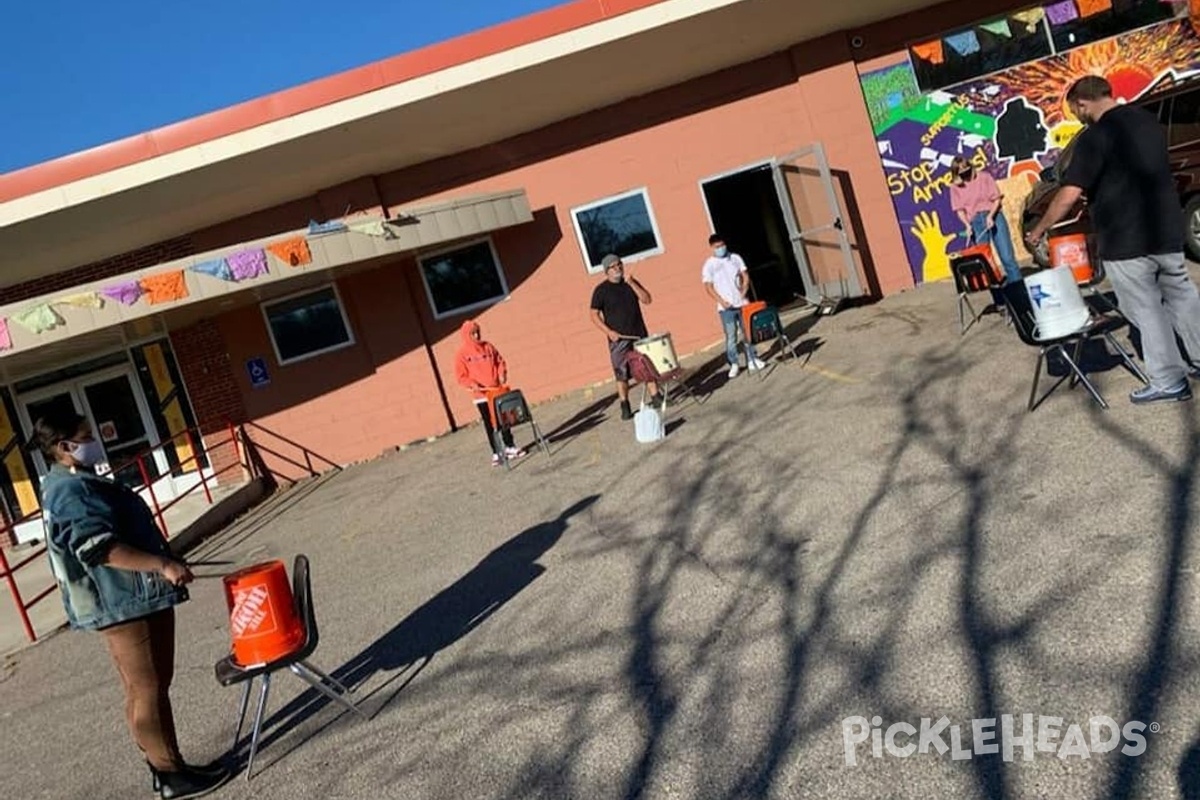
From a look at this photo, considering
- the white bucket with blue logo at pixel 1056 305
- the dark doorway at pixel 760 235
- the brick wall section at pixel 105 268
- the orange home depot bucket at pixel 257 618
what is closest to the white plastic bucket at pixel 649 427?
the white bucket with blue logo at pixel 1056 305

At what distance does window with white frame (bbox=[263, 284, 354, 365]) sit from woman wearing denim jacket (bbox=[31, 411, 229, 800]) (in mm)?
9381

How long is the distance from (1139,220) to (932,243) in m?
7.91

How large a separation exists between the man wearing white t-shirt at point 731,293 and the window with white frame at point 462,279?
144 inches

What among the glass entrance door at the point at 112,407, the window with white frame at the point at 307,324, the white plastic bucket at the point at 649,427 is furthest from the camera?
the glass entrance door at the point at 112,407

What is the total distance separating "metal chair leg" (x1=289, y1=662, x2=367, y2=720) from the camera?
4.45 meters

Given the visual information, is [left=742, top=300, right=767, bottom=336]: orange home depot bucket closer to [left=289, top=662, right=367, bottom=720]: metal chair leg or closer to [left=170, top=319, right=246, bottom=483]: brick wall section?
[left=289, top=662, right=367, bottom=720]: metal chair leg

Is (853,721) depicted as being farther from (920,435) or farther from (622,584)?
(920,435)

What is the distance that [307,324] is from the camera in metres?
13.6

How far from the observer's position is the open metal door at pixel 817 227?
12109 millimetres

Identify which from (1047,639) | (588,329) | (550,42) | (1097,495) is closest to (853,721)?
(1047,639)

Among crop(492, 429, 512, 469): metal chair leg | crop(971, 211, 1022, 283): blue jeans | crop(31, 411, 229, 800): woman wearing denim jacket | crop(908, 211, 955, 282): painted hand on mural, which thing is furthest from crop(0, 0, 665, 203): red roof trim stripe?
crop(31, 411, 229, 800): woman wearing denim jacket

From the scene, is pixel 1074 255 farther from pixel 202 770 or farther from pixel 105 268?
pixel 105 268

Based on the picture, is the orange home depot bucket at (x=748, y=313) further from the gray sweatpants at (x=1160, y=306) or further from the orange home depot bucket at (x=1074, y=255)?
the gray sweatpants at (x=1160, y=306)

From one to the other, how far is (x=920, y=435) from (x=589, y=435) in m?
4.35
